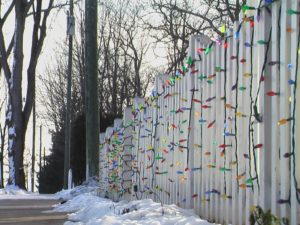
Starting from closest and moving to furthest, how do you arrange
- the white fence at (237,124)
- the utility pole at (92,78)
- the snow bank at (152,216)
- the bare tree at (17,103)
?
1. the white fence at (237,124)
2. the snow bank at (152,216)
3. the utility pole at (92,78)
4. the bare tree at (17,103)

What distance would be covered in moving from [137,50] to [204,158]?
1320 inches

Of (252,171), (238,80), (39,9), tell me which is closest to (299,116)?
(252,171)

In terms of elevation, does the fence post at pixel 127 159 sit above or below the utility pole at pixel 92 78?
below

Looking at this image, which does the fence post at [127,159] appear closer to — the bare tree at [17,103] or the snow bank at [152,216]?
the snow bank at [152,216]

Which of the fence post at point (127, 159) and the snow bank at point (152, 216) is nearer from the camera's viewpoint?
the snow bank at point (152, 216)

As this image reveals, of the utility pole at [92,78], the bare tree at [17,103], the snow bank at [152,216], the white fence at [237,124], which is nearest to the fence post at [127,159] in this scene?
the utility pole at [92,78]

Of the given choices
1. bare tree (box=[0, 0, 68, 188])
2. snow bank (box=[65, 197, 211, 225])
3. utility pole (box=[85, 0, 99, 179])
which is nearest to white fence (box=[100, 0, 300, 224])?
snow bank (box=[65, 197, 211, 225])

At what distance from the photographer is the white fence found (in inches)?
154

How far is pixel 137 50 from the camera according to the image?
3906 centimetres

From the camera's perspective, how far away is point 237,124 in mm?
4836

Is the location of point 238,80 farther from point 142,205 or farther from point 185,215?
point 142,205

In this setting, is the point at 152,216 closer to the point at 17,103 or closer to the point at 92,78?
the point at 92,78

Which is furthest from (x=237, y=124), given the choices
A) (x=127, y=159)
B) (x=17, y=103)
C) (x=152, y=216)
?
(x=17, y=103)

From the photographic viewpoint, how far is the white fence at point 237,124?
12.8ft
